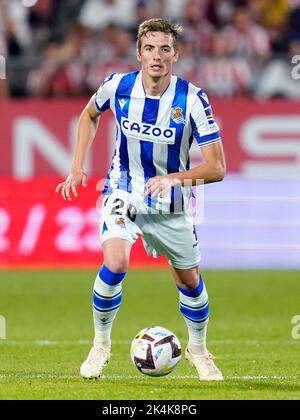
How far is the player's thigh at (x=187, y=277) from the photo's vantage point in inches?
310

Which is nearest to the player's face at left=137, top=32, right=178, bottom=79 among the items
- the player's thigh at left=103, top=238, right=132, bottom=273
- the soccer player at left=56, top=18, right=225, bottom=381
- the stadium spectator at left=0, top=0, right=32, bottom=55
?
the soccer player at left=56, top=18, right=225, bottom=381

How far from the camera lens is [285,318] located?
12453 millimetres

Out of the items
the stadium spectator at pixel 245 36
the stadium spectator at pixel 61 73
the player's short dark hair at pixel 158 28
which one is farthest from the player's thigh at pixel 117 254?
the stadium spectator at pixel 245 36

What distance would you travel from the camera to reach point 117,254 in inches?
299

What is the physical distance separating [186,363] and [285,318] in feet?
11.3

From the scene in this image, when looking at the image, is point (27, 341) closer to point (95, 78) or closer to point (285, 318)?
point (285, 318)

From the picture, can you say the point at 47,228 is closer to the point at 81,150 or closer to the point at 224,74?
the point at 224,74

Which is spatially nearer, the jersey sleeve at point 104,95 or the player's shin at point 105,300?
the player's shin at point 105,300

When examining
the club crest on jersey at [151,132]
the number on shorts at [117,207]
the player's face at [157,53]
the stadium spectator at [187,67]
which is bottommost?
the stadium spectator at [187,67]

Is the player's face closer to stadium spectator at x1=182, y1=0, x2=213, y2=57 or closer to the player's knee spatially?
the player's knee

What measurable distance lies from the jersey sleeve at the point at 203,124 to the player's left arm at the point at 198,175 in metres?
0.04

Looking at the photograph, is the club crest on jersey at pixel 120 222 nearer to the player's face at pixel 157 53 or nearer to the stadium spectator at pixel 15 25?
the player's face at pixel 157 53

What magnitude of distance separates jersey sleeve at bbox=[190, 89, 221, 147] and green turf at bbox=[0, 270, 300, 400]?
64.6 inches

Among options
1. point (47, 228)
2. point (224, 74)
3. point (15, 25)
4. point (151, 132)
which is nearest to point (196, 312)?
point (151, 132)
